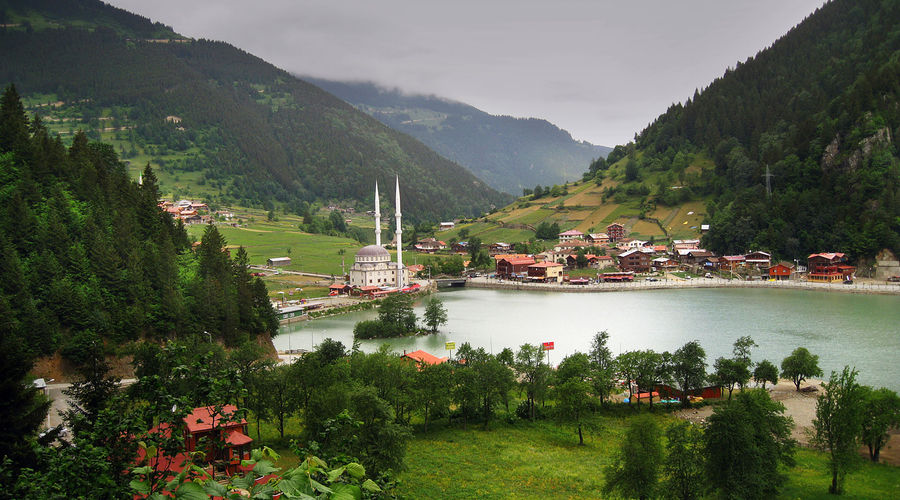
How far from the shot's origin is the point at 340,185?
418ft

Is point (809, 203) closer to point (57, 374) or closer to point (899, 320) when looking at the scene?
point (899, 320)

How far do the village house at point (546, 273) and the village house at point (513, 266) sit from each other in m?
1.24

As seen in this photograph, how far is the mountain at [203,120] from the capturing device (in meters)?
104

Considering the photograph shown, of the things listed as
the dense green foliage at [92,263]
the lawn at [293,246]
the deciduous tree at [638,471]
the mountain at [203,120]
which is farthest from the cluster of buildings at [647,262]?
the mountain at [203,120]

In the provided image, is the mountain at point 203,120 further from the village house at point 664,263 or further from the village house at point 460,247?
the village house at point 664,263

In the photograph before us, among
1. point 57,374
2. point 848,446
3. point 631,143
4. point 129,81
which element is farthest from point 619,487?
point 129,81

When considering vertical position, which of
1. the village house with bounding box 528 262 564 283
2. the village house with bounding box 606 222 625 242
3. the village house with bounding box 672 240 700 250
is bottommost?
the village house with bounding box 528 262 564 283

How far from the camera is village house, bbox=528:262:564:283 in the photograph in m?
59.2

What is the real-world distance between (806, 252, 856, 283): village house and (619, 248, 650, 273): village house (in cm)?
1475

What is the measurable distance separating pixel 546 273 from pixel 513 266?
4.08m

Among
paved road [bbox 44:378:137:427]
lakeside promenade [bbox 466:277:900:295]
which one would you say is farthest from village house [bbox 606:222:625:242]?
paved road [bbox 44:378:137:427]

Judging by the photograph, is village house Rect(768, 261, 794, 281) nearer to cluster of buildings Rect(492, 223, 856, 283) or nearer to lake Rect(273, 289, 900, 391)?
cluster of buildings Rect(492, 223, 856, 283)

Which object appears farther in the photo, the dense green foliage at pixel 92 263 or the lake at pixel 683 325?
the lake at pixel 683 325

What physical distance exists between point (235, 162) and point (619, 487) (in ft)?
369
